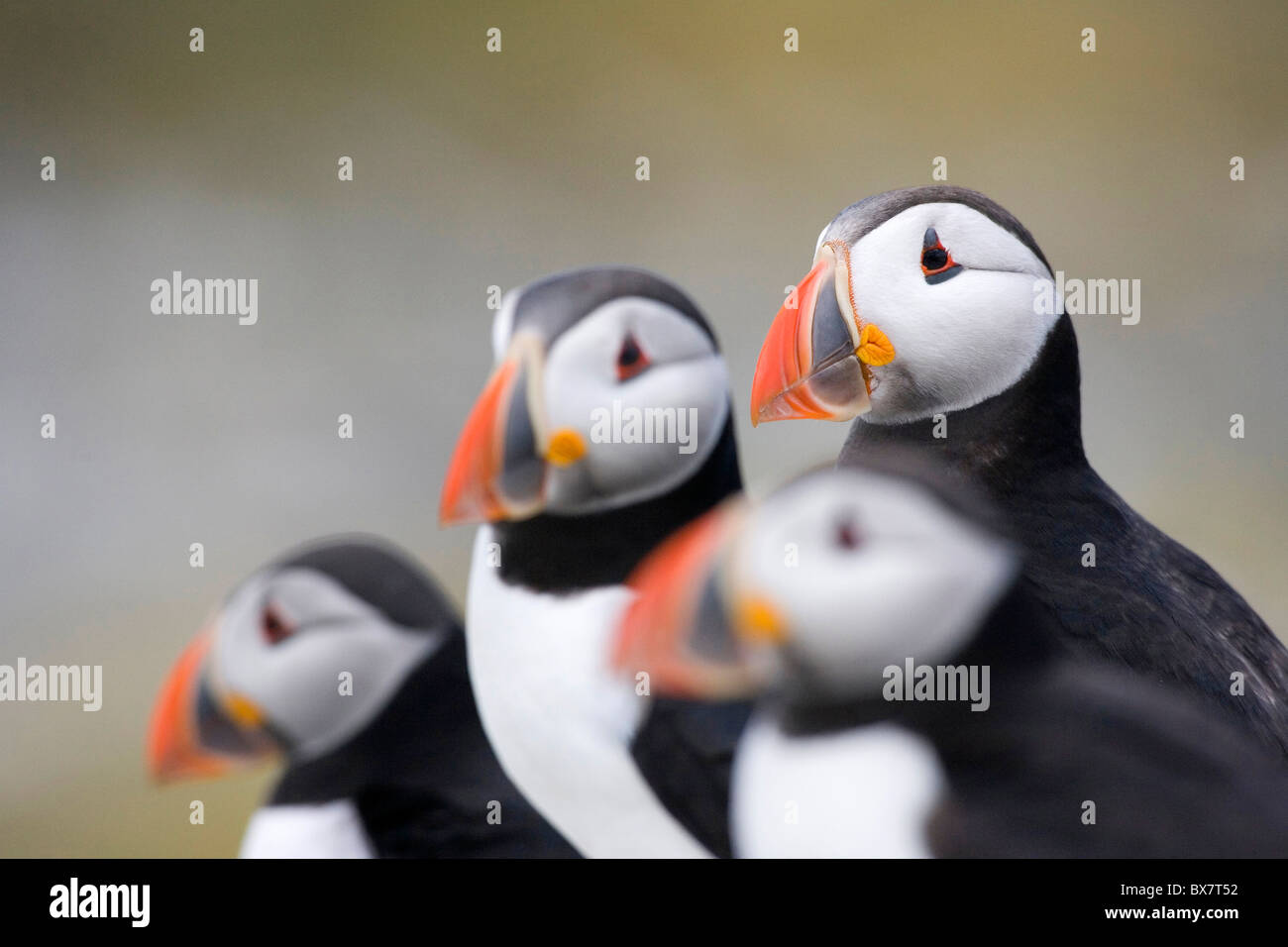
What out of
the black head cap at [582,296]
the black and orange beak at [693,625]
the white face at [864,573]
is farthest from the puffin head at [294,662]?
the white face at [864,573]

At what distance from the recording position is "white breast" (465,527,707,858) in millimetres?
1385

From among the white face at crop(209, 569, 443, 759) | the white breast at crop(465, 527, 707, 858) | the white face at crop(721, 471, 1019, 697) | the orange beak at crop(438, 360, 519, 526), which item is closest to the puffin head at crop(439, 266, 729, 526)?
the orange beak at crop(438, 360, 519, 526)

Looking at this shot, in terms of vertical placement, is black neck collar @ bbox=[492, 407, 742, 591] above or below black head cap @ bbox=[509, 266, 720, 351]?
below

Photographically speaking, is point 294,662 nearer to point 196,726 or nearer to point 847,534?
point 196,726

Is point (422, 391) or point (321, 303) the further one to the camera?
point (321, 303)

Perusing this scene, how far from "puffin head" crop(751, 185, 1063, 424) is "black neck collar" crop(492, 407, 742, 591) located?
10cm

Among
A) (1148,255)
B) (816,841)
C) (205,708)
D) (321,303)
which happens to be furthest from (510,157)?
(816,841)

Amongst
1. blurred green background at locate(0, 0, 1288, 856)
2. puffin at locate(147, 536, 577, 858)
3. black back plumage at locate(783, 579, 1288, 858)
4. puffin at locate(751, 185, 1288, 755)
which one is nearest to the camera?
black back plumage at locate(783, 579, 1288, 858)

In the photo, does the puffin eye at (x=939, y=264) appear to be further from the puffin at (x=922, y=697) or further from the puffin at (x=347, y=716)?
the puffin at (x=347, y=716)

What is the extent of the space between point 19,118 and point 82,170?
146 mm

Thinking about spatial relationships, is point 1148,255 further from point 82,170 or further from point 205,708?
point 82,170

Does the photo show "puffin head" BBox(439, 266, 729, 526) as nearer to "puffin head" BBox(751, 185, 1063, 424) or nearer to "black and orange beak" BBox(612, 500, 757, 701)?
"puffin head" BBox(751, 185, 1063, 424)
